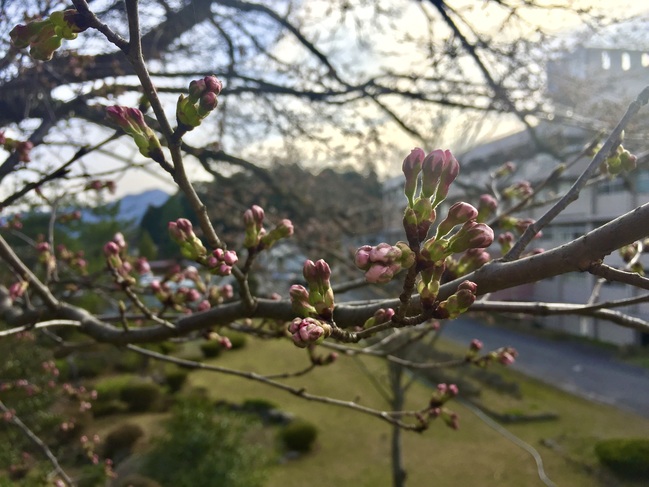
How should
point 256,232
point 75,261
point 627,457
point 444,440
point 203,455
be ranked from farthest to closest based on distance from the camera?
1. point 444,440
2. point 627,457
3. point 203,455
4. point 75,261
5. point 256,232

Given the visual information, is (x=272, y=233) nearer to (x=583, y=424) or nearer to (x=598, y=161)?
(x=598, y=161)

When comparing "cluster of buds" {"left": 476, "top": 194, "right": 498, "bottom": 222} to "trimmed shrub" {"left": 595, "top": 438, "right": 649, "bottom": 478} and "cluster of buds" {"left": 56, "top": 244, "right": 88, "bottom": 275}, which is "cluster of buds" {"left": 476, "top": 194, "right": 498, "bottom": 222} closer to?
"cluster of buds" {"left": 56, "top": 244, "right": 88, "bottom": 275}

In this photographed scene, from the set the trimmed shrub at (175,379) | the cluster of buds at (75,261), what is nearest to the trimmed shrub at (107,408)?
the trimmed shrub at (175,379)

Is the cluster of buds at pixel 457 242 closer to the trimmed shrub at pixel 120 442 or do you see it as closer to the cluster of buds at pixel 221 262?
the cluster of buds at pixel 221 262

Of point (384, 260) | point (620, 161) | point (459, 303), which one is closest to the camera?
point (384, 260)

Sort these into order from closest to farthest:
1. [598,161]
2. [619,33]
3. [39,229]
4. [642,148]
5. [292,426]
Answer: [598,161], [642,148], [619,33], [292,426], [39,229]

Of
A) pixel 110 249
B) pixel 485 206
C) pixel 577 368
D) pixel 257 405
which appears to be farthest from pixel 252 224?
pixel 577 368

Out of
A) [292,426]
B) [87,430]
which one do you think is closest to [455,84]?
[292,426]

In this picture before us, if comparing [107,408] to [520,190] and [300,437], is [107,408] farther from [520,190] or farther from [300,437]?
[520,190]
